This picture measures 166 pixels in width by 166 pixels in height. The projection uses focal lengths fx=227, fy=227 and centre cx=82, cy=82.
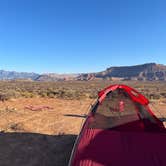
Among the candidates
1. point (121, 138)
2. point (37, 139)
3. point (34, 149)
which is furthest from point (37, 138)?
point (121, 138)

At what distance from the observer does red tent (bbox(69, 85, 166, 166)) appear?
4242 mm

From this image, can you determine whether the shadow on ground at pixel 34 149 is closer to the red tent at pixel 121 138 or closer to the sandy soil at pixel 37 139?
the sandy soil at pixel 37 139

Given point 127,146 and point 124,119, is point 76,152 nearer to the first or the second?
point 127,146

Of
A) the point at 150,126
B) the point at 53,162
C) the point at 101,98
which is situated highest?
the point at 101,98

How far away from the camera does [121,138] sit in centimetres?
495

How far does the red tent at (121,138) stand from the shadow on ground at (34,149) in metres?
1.42

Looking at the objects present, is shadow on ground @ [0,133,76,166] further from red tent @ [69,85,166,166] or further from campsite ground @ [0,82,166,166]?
red tent @ [69,85,166,166]

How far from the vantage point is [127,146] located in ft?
15.2

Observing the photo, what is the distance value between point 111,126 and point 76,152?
1288 millimetres

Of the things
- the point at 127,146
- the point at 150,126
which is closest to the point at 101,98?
the point at 150,126

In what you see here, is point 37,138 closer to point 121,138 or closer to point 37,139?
point 37,139

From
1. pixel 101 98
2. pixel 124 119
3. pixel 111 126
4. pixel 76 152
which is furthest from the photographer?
pixel 101 98

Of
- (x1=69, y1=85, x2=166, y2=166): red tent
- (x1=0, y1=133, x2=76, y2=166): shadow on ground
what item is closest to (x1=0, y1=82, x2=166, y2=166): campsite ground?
(x1=0, y1=133, x2=76, y2=166): shadow on ground

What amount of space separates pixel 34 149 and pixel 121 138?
10.7 feet
